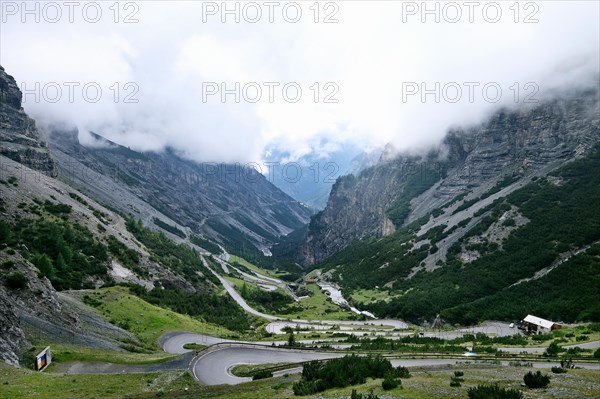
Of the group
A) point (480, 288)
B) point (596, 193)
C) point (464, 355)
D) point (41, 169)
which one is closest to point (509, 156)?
point (596, 193)

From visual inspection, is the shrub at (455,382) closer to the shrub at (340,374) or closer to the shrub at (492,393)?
the shrub at (492,393)

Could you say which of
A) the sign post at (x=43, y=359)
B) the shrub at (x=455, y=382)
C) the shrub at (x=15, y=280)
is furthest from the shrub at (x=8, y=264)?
the shrub at (x=455, y=382)

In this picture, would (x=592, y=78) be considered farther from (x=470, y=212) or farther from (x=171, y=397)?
(x=171, y=397)

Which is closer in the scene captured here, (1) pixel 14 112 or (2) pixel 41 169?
(2) pixel 41 169

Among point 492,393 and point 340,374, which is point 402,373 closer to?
point 340,374

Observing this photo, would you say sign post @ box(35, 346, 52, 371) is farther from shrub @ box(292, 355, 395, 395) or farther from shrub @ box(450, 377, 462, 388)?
shrub @ box(450, 377, 462, 388)

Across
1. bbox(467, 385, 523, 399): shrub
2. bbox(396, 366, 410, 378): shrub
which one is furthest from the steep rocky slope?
bbox(467, 385, 523, 399): shrub

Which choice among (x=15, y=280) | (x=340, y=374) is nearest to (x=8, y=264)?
(x=15, y=280)
